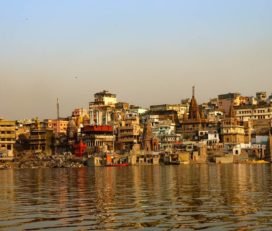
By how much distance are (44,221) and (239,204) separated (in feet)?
31.0

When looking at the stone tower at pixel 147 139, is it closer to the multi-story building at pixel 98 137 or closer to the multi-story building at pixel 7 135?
the multi-story building at pixel 98 137

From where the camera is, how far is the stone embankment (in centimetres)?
14365

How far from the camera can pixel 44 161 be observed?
150 meters

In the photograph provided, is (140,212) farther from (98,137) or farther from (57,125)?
(57,125)

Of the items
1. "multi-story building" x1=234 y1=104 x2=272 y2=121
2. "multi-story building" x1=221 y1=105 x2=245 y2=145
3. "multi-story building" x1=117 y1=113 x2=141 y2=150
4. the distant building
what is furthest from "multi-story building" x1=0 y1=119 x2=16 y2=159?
"multi-story building" x1=234 y1=104 x2=272 y2=121

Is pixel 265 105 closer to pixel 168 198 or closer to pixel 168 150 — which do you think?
pixel 168 150

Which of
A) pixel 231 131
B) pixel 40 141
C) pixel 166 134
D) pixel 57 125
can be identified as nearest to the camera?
pixel 231 131

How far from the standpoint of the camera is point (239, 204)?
28125 mm

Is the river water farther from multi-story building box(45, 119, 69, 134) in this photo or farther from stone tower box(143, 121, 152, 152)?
multi-story building box(45, 119, 69, 134)

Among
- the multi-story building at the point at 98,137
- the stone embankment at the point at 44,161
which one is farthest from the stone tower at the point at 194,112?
the stone embankment at the point at 44,161

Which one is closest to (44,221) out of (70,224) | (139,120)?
(70,224)

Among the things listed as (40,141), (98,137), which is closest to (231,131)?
(98,137)

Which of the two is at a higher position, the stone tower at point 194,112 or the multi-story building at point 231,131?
the stone tower at point 194,112

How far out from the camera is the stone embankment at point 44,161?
143650 mm
